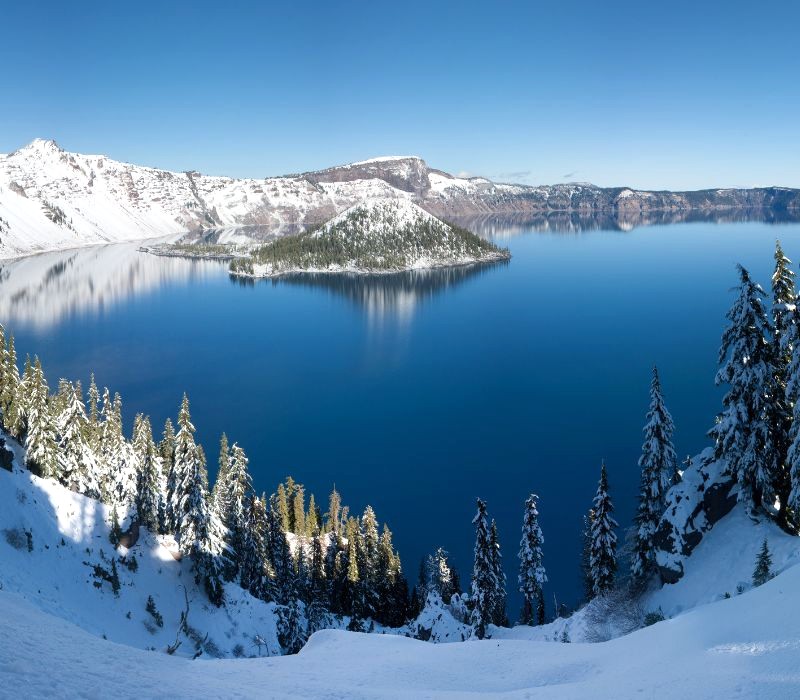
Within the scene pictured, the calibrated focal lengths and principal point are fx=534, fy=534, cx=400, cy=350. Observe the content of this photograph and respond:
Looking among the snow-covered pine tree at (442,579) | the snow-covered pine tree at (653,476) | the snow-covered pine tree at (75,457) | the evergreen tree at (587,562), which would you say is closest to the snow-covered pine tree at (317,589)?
the snow-covered pine tree at (442,579)

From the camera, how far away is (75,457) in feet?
149

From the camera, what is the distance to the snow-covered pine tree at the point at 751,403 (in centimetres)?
2927

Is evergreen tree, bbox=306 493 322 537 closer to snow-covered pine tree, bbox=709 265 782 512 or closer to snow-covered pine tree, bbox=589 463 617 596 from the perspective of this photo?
snow-covered pine tree, bbox=589 463 617 596

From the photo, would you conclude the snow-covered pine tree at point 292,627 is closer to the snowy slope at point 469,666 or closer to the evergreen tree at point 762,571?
the snowy slope at point 469,666

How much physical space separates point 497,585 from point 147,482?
31143 millimetres

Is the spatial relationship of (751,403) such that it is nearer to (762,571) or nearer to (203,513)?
(762,571)

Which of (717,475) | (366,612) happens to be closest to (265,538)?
(366,612)

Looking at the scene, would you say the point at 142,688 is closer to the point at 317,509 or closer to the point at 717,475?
the point at 717,475

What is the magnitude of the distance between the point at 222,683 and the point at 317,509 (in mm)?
57464

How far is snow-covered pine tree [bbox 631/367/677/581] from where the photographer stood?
3478cm

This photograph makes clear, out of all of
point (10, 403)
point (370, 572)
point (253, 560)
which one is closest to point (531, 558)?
point (370, 572)

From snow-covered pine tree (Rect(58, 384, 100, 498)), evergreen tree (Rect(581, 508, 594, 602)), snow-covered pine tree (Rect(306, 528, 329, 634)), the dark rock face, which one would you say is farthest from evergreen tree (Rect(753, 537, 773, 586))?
snow-covered pine tree (Rect(58, 384, 100, 498))

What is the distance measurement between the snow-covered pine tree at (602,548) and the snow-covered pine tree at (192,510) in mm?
28811

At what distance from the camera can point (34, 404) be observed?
42531 millimetres
